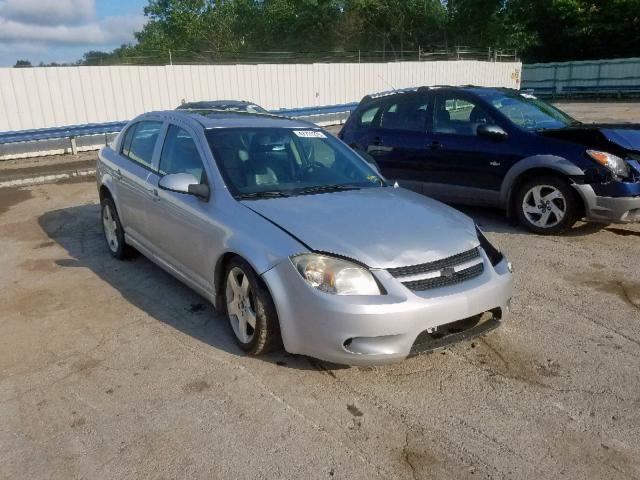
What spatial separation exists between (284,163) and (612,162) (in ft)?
11.8

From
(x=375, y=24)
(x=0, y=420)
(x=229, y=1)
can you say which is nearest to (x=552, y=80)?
(x=375, y=24)

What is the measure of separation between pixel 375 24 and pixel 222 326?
5394cm

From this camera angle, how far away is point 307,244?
3.22m

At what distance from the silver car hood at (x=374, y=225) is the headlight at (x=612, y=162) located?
2.68m

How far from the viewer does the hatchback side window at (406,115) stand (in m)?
7.12

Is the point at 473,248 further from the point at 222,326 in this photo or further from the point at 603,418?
the point at 222,326

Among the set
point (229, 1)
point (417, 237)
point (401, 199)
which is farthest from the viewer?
point (229, 1)

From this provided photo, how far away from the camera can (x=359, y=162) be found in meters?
4.68

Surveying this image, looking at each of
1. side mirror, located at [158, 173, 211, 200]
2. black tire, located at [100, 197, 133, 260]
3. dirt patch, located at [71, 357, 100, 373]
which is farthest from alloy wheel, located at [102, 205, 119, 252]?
dirt patch, located at [71, 357, 100, 373]

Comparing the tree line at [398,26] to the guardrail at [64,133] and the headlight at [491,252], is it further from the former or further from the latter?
the headlight at [491,252]

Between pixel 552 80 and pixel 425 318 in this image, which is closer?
pixel 425 318

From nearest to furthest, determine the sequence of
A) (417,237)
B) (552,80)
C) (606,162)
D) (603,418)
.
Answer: (603,418) → (417,237) → (606,162) → (552,80)

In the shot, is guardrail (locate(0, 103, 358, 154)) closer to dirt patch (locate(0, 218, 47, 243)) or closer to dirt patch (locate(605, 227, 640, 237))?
dirt patch (locate(0, 218, 47, 243))

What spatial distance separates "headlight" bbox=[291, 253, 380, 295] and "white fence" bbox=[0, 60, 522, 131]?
13.5 meters
